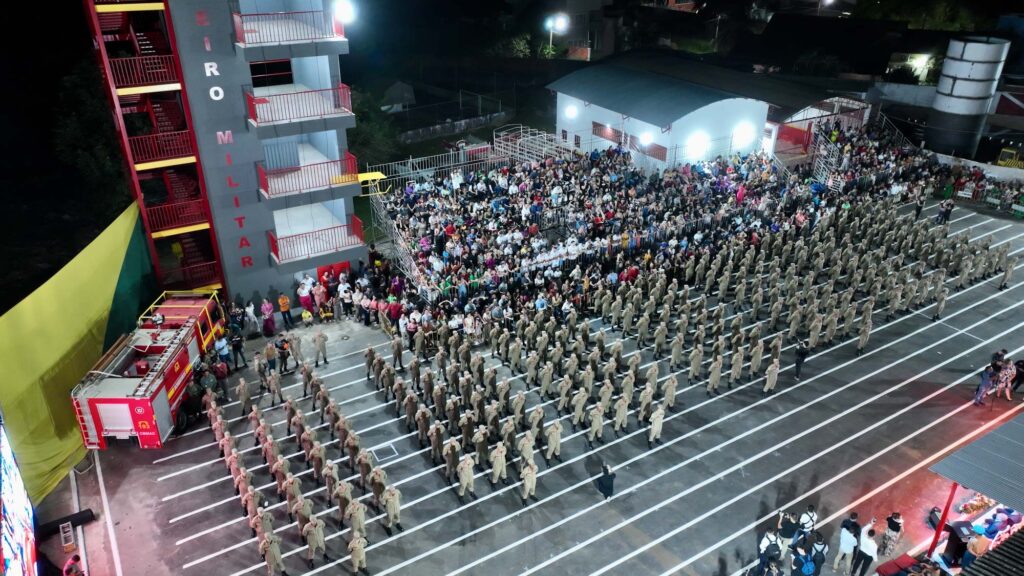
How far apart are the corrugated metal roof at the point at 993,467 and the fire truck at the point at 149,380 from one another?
52.4ft

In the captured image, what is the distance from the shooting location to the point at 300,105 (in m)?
21.5

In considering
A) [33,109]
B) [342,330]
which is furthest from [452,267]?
[33,109]

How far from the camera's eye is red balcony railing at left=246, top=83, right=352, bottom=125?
20.8 meters

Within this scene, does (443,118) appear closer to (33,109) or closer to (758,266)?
(33,109)

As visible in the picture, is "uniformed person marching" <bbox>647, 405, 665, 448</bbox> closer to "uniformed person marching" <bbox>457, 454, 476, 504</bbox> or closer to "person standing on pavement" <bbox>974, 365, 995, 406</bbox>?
"uniformed person marching" <bbox>457, 454, 476, 504</bbox>

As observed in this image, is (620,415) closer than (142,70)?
Yes

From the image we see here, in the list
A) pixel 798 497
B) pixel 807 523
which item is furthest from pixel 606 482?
pixel 798 497

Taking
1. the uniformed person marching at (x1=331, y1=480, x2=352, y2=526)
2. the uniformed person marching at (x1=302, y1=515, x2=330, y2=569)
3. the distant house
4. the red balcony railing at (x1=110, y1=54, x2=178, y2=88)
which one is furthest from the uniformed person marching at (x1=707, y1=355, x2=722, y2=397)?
the distant house

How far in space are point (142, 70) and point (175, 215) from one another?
4.05 m

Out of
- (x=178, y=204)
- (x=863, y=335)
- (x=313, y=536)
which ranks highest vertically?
(x=178, y=204)

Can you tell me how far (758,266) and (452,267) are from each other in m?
10.6

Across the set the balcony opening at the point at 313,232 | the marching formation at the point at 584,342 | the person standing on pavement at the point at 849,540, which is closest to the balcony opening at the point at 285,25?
the balcony opening at the point at 313,232

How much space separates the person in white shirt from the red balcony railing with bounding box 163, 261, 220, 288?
→ 1829 centimetres

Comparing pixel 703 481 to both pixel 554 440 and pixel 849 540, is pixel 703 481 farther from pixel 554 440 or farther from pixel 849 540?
pixel 554 440
